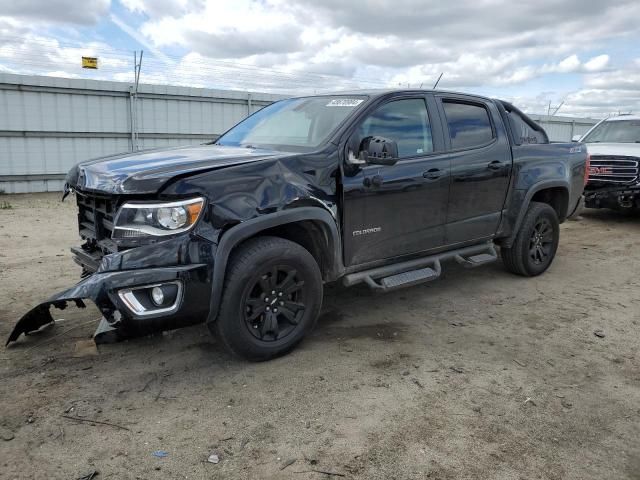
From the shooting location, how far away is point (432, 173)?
438 cm

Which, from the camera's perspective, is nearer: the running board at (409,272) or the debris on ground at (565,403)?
the debris on ground at (565,403)

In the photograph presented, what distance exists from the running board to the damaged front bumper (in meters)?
1.31

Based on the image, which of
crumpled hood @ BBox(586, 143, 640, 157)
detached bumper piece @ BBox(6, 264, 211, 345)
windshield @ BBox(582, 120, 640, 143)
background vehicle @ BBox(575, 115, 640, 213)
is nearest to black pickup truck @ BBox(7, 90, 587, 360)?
detached bumper piece @ BBox(6, 264, 211, 345)

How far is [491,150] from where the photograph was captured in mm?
4988

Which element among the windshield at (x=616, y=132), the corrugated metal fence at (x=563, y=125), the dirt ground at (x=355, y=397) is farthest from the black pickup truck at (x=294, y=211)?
the corrugated metal fence at (x=563, y=125)

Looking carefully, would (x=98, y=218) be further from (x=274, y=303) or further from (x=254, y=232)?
(x=274, y=303)

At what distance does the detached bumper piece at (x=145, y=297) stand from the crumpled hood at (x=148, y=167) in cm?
51

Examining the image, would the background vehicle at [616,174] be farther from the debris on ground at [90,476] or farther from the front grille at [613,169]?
the debris on ground at [90,476]

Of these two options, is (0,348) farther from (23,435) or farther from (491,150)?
(491,150)

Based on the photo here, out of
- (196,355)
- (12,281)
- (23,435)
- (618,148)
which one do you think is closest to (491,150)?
(196,355)

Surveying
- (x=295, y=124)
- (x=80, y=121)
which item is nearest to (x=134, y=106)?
(x=80, y=121)

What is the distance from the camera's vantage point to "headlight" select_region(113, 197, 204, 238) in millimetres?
3094

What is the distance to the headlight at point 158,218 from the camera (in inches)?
122

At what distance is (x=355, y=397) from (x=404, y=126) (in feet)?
7.45
